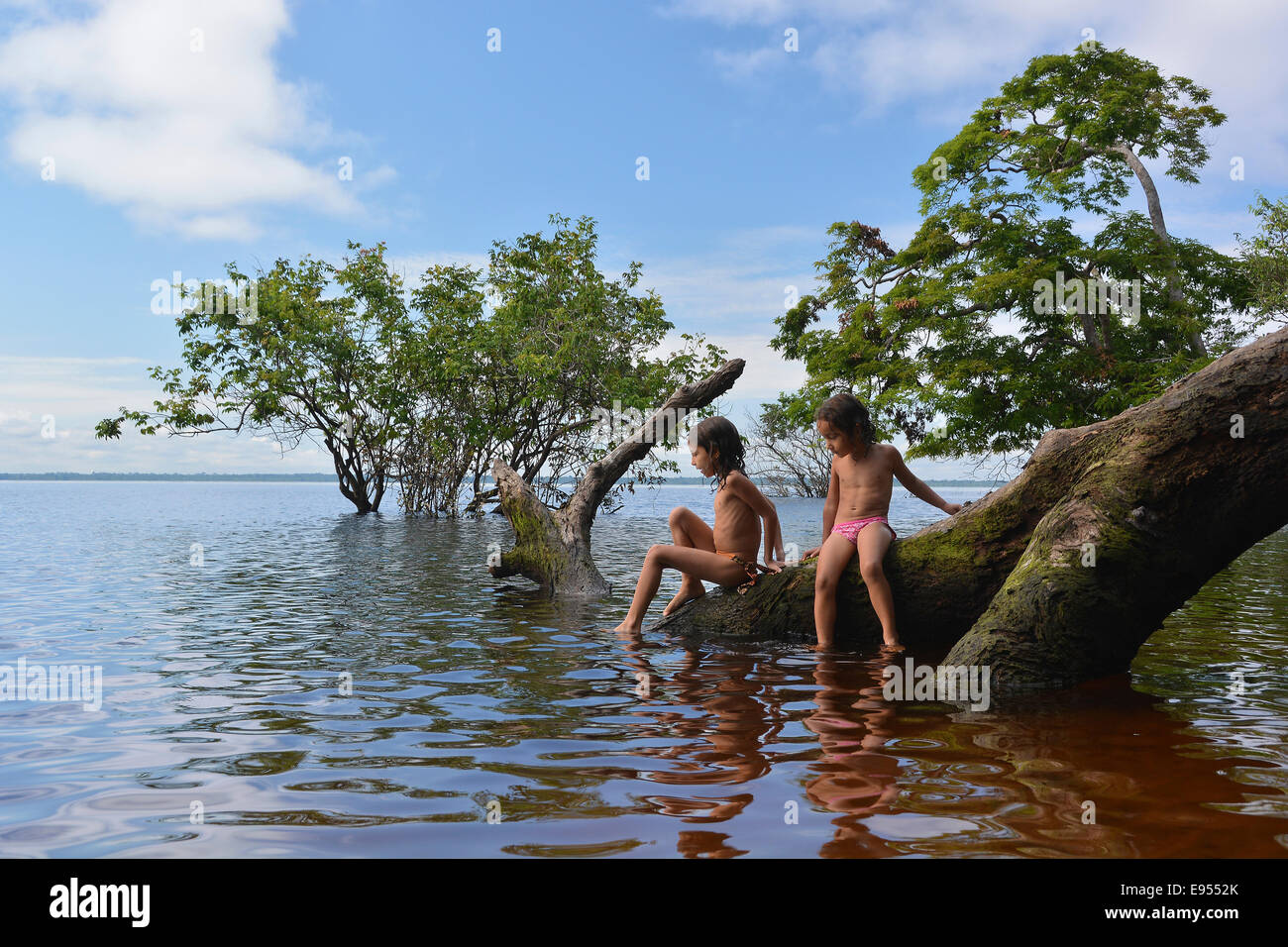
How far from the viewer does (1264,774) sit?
12.4ft

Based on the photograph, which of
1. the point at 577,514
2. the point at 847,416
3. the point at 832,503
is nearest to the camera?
the point at 847,416

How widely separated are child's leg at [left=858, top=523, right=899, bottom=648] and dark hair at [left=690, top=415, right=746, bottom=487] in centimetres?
135

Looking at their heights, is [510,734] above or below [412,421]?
below

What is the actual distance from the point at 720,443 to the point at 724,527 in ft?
2.47

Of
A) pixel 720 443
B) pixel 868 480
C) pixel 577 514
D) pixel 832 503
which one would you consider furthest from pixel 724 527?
pixel 577 514

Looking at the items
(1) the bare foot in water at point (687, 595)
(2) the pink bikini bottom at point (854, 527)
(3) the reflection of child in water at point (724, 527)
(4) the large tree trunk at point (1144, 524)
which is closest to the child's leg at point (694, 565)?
(3) the reflection of child in water at point (724, 527)

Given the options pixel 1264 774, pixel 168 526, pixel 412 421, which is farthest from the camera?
pixel 412 421

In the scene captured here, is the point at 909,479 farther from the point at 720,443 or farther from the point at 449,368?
the point at 449,368

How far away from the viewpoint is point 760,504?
7.42m

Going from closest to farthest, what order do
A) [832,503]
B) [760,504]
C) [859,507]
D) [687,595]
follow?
[859,507] → [832,503] → [760,504] → [687,595]
